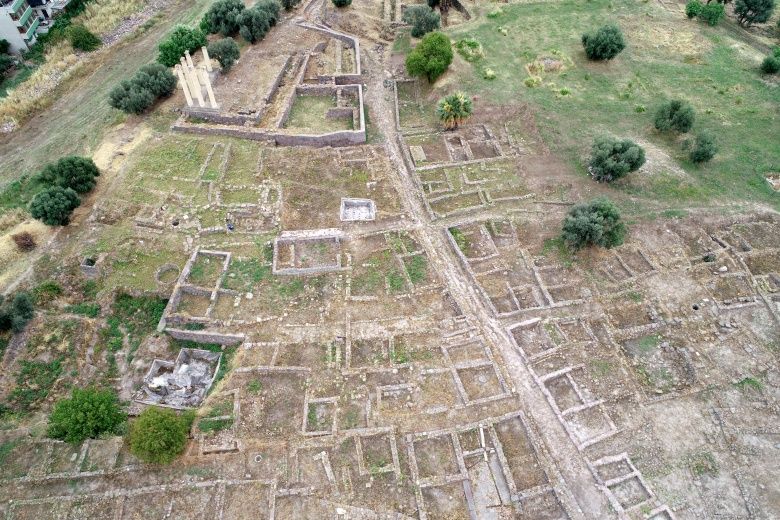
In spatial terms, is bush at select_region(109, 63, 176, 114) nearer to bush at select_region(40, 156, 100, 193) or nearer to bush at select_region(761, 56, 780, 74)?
bush at select_region(40, 156, 100, 193)

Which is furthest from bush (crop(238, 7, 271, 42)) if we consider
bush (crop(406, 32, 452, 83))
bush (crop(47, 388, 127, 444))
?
bush (crop(47, 388, 127, 444))

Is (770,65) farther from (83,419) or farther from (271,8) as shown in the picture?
(83,419)

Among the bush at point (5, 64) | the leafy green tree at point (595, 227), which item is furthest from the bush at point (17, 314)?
the bush at point (5, 64)

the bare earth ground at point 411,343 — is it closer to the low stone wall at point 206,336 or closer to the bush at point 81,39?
the low stone wall at point 206,336

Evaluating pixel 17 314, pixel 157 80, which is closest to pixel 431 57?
pixel 157 80

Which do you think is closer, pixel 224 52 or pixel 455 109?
pixel 455 109
